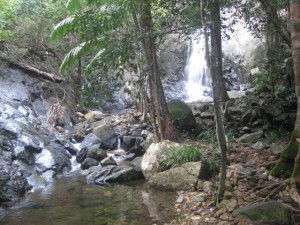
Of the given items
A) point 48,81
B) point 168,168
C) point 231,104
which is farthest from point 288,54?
point 48,81

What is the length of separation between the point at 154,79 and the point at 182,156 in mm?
2279

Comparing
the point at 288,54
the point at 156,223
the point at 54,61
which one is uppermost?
the point at 54,61

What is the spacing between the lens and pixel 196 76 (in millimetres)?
20500

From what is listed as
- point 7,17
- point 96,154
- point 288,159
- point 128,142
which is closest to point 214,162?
point 288,159

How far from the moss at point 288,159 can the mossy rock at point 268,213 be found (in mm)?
970

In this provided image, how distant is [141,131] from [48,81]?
5.72 m

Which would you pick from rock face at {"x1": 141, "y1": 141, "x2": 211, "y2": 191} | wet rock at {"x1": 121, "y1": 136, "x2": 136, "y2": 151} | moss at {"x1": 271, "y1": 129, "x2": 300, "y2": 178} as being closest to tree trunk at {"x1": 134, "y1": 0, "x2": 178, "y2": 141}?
rock face at {"x1": 141, "y1": 141, "x2": 211, "y2": 191}

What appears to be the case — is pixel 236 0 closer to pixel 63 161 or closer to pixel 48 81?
pixel 63 161

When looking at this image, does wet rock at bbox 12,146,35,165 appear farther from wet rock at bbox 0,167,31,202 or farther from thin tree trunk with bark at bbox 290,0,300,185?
thin tree trunk with bark at bbox 290,0,300,185

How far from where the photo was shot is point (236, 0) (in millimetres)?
9422

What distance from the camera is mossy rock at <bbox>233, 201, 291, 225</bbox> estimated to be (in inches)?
172

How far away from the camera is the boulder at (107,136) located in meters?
11.9

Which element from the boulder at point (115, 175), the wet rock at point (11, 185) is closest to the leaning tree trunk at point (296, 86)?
the boulder at point (115, 175)

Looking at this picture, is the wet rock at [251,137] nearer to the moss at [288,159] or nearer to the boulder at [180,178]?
the boulder at [180,178]
